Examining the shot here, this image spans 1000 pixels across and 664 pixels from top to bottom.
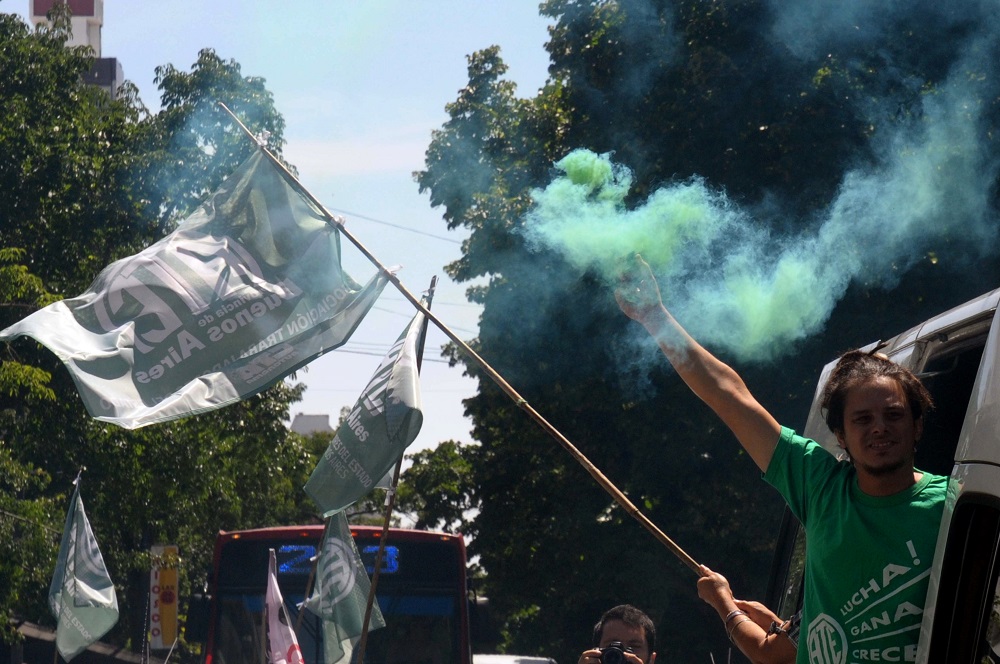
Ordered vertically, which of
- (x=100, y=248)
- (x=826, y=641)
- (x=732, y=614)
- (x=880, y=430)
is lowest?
(x=826, y=641)

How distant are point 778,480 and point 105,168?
79.7 feet

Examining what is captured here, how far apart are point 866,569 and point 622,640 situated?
85.5 inches

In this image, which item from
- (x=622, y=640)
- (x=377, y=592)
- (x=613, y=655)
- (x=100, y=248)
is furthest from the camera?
(x=100, y=248)

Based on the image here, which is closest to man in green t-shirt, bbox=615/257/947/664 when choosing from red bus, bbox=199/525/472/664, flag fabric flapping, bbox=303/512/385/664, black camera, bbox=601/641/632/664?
black camera, bbox=601/641/632/664

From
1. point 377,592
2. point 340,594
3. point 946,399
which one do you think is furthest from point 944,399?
point 377,592

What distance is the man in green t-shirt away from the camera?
296cm

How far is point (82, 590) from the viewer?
53.8 ft

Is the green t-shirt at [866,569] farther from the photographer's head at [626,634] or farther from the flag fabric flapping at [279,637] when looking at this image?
the flag fabric flapping at [279,637]

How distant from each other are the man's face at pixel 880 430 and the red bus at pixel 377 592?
914 centimetres

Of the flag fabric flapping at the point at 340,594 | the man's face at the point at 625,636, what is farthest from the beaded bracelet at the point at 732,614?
the flag fabric flapping at the point at 340,594

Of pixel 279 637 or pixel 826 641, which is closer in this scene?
pixel 826 641

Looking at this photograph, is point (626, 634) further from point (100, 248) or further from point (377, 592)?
point (100, 248)

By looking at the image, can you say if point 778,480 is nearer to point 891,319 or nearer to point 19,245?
point 891,319

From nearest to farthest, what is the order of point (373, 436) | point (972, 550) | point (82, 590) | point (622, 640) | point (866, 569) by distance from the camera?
point (972, 550) < point (866, 569) < point (622, 640) < point (373, 436) < point (82, 590)
